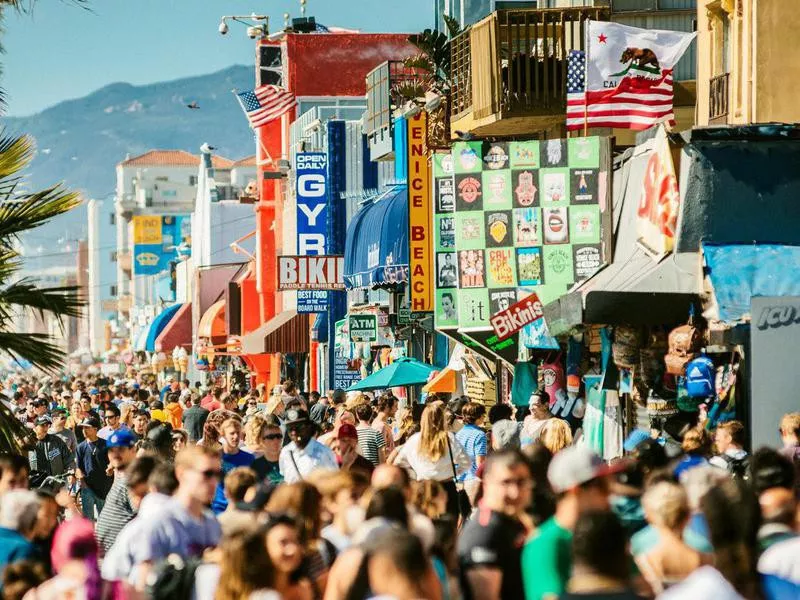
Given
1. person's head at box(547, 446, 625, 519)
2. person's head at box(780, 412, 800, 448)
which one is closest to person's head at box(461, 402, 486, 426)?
person's head at box(780, 412, 800, 448)

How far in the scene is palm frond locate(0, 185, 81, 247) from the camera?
1466 cm

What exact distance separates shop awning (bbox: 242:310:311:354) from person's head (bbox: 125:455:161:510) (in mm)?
36400

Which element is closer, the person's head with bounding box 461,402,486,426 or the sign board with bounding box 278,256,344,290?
the person's head with bounding box 461,402,486,426

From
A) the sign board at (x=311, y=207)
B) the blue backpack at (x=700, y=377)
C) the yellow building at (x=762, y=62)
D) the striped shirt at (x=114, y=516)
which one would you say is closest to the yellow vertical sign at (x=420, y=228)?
the yellow building at (x=762, y=62)

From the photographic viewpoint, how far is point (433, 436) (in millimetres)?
13203

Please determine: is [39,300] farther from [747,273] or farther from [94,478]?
[747,273]

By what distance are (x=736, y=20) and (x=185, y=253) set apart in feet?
262

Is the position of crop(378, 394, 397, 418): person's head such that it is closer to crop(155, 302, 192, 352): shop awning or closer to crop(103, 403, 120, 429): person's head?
crop(103, 403, 120, 429): person's head

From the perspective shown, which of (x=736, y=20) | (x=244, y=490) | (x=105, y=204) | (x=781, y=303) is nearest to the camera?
(x=244, y=490)

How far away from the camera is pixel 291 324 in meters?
47.0

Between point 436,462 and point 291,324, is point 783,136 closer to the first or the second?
point 436,462

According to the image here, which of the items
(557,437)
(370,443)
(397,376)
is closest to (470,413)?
(370,443)

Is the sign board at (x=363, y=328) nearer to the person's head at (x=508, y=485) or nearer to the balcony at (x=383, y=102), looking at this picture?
the balcony at (x=383, y=102)

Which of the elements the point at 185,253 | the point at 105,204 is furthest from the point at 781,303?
the point at 105,204
